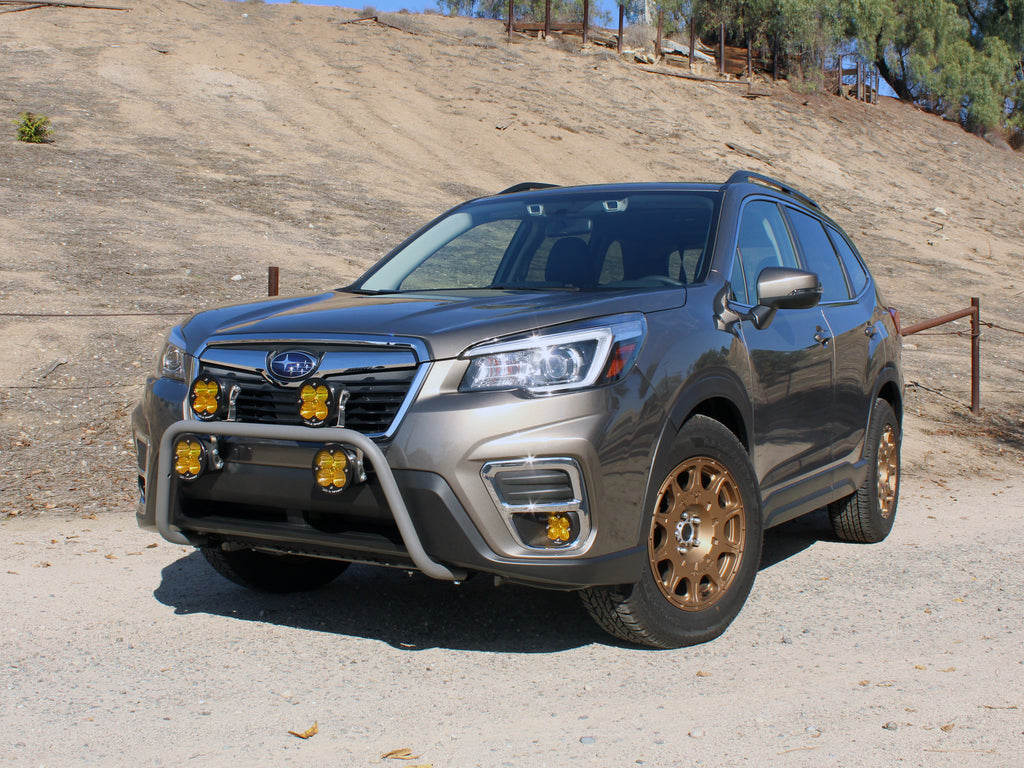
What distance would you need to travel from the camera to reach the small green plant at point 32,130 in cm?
2106

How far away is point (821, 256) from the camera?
585 centimetres

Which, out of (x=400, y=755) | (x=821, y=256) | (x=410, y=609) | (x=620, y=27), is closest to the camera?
(x=400, y=755)

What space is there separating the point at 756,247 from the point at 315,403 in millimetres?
2370

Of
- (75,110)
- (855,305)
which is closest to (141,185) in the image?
(75,110)

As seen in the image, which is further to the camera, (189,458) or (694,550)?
(694,550)

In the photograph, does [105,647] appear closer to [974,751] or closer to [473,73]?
[974,751]

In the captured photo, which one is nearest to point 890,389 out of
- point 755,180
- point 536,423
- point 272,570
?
point 755,180

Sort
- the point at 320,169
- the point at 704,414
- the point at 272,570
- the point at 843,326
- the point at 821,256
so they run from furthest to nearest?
the point at 320,169
the point at 821,256
the point at 843,326
the point at 272,570
the point at 704,414

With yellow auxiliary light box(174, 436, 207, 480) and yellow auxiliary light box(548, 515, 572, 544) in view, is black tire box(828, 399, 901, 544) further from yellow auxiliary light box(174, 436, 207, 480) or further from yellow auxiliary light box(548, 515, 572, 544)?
yellow auxiliary light box(174, 436, 207, 480)

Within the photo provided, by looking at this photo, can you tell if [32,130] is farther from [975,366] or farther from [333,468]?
[333,468]

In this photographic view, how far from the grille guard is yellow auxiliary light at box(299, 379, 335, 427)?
0.08m

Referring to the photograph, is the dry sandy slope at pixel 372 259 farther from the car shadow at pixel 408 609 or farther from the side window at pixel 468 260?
the side window at pixel 468 260

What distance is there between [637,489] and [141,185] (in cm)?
1762

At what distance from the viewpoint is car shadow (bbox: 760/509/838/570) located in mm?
5961
